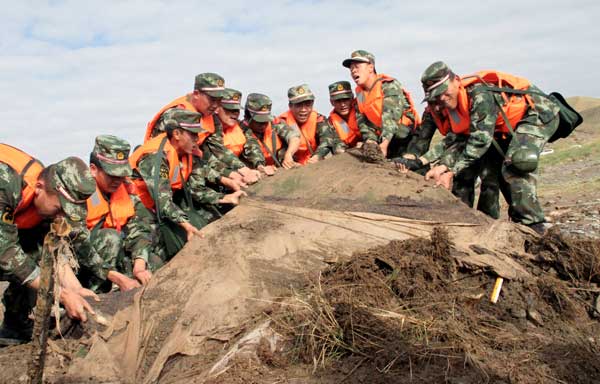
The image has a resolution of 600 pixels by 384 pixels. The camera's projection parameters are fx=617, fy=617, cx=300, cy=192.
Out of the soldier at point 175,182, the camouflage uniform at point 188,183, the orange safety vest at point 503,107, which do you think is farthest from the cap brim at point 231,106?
the orange safety vest at point 503,107

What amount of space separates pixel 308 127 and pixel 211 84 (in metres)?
1.50

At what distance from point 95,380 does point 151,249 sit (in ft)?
6.21

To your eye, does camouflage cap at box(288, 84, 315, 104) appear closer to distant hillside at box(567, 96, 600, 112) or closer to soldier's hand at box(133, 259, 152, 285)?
soldier's hand at box(133, 259, 152, 285)

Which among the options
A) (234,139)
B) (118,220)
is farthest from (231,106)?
(118,220)

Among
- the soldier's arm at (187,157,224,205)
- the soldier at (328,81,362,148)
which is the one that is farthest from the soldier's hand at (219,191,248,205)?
the soldier at (328,81,362,148)

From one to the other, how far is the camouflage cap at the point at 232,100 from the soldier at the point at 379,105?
4.55 feet

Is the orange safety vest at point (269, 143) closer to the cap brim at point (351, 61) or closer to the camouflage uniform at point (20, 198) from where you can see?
the cap brim at point (351, 61)

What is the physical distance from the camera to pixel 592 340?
142 inches

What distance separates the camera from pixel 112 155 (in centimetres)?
513

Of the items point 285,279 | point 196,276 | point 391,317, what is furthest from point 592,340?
point 196,276

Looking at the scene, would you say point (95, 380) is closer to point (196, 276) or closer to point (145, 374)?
point (145, 374)

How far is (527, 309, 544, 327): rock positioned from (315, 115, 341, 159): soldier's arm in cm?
371

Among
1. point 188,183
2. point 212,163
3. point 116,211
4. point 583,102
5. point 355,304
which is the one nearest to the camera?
point 355,304

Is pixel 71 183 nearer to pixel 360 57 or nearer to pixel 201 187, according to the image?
pixel 201 187
